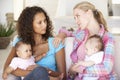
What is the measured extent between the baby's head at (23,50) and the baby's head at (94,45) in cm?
37

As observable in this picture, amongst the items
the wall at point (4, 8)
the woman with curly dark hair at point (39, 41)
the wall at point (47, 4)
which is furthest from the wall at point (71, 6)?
the woman with curly dark hair at point (39, 41)

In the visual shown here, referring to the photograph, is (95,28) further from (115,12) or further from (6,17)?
(6,17)

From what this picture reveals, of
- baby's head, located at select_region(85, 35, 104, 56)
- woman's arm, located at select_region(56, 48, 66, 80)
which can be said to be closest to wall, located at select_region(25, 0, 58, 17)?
woman's arm, located at select_region(56, 48, 66, 80)

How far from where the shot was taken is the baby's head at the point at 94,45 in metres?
1.56

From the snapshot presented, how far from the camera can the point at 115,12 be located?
4355mm

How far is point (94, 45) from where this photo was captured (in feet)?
5.11

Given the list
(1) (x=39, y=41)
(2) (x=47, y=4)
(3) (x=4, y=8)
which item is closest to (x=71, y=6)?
(2) (x=47, y=4)

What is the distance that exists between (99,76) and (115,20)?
2.05m

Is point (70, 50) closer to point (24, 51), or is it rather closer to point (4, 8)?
point (24, 51)

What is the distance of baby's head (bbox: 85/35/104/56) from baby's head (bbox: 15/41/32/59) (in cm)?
37

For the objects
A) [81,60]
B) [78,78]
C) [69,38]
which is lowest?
[78,78]

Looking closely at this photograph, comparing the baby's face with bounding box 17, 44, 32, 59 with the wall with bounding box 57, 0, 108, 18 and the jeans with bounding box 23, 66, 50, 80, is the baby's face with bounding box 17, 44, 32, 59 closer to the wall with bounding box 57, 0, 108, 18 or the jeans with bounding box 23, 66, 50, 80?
the jeans with bounding box 23, 66, 50, 80

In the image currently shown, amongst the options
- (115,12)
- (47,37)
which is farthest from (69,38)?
(115,12)

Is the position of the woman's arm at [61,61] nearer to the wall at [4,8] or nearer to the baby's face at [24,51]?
the baby's face at [24,51]
